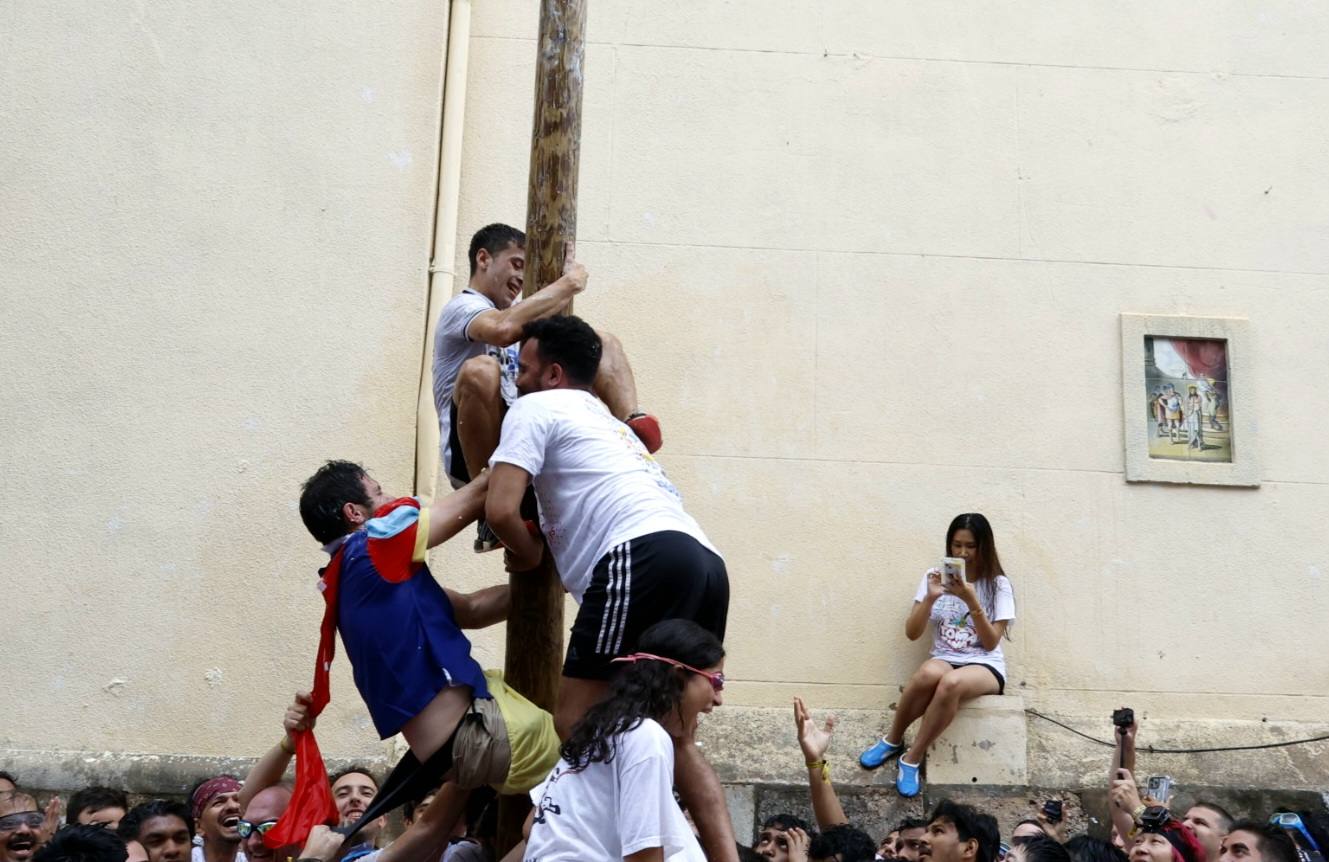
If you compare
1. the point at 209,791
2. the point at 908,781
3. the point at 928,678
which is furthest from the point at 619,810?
the point at 928,678

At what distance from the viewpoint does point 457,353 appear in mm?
6094

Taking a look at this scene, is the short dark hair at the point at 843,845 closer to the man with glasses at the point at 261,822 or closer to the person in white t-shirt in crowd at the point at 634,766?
the person in white t-shirt in crowd at the point at 634,766

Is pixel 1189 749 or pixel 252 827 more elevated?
pixel 1189 749

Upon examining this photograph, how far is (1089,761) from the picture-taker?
846 centimetres

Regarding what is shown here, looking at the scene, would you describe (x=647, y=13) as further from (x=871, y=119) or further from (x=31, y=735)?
(x=31, y=735)

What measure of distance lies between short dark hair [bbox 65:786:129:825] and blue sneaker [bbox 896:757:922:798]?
386 centimetres

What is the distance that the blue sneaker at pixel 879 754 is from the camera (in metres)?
8.30

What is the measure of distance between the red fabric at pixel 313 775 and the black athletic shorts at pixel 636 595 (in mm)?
984

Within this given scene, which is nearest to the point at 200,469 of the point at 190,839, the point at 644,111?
the point at 190,839

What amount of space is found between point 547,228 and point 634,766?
91.1 inches

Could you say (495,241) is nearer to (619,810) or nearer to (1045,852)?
(619,810)

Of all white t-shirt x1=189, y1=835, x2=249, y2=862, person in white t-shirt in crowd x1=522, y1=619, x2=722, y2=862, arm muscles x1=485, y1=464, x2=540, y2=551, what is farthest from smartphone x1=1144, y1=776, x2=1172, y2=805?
white t-shirt x1=189, y1=835, x2=249, y2=862

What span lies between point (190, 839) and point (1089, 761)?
4.69 m

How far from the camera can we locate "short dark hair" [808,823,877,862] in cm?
605
